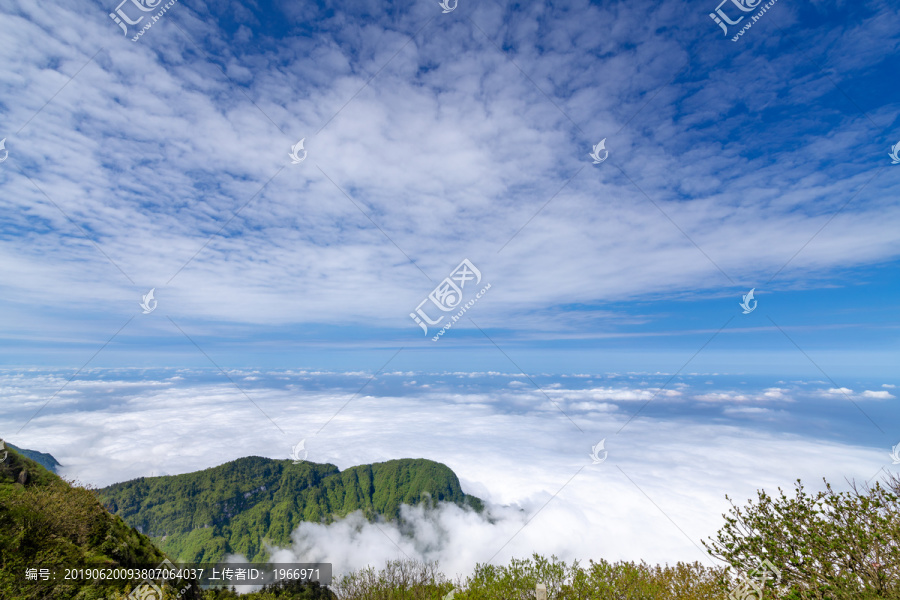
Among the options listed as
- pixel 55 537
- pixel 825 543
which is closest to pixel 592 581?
pixel 825 543

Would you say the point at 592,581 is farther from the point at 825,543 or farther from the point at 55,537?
A: the point at 55,537

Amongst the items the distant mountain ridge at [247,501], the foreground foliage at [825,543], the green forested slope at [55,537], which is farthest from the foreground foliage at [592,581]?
the distant mountain ridge at [247,501]

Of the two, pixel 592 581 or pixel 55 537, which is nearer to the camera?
pixel 55 537

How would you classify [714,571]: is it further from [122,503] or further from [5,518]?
[122,503]

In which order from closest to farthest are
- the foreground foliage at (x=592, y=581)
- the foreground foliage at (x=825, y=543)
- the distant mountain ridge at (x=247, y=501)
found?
the foreground foliage at (x=825, y=543) < the foreground foliage at (x=592, y=581) < the distant mountain ridge at (x=247, y=501)

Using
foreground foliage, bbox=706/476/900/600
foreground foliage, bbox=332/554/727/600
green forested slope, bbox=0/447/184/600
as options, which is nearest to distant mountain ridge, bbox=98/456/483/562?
green forested slope, bbox=0/447/184/600

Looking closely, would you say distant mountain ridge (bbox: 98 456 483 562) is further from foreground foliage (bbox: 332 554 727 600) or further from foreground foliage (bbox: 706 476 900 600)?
foreground foliage (bbox: 706 476 900 600)

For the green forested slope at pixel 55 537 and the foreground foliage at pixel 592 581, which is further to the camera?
the foreground foliage at pixel 592 581

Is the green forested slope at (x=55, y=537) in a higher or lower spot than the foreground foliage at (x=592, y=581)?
higher

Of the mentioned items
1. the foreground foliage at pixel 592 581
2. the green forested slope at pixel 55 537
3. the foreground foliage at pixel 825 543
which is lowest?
the foreground foliage at pixel 592 581

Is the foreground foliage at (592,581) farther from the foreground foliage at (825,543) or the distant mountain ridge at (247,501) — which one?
the distant mountain ridge at (247,501)
